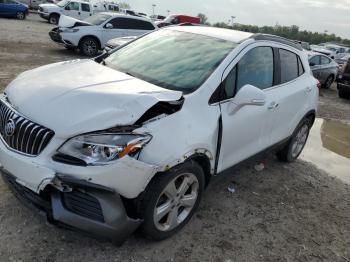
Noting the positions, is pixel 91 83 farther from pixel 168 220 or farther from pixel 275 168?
pixel 275 168

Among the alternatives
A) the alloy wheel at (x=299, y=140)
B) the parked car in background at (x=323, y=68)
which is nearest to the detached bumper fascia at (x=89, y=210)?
the alloy wheel at (x=299, y=140)

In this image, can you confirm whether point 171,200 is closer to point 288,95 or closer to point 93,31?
point 288,95

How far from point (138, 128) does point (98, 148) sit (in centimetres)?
33

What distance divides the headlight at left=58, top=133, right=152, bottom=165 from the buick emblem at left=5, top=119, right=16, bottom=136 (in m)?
0.52

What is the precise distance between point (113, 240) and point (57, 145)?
2.63 ft

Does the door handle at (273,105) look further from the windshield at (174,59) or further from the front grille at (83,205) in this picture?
the front grille at (83,205)

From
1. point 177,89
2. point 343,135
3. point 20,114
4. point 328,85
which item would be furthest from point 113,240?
point 328,85

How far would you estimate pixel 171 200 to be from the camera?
315cm

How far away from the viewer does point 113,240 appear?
2.71 meters

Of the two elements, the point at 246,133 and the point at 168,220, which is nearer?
the point at 168,220

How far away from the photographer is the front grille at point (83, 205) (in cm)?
262

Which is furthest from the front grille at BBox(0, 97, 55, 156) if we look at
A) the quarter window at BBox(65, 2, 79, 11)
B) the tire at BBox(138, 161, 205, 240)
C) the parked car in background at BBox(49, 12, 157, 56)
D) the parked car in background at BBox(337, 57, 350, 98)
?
the quarter window at BBox(65, 2, 79, 11)

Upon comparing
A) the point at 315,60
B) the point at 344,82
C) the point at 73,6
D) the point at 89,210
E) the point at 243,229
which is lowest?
the point at 344,82

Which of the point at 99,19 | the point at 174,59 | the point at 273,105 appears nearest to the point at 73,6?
the point at 99,19
